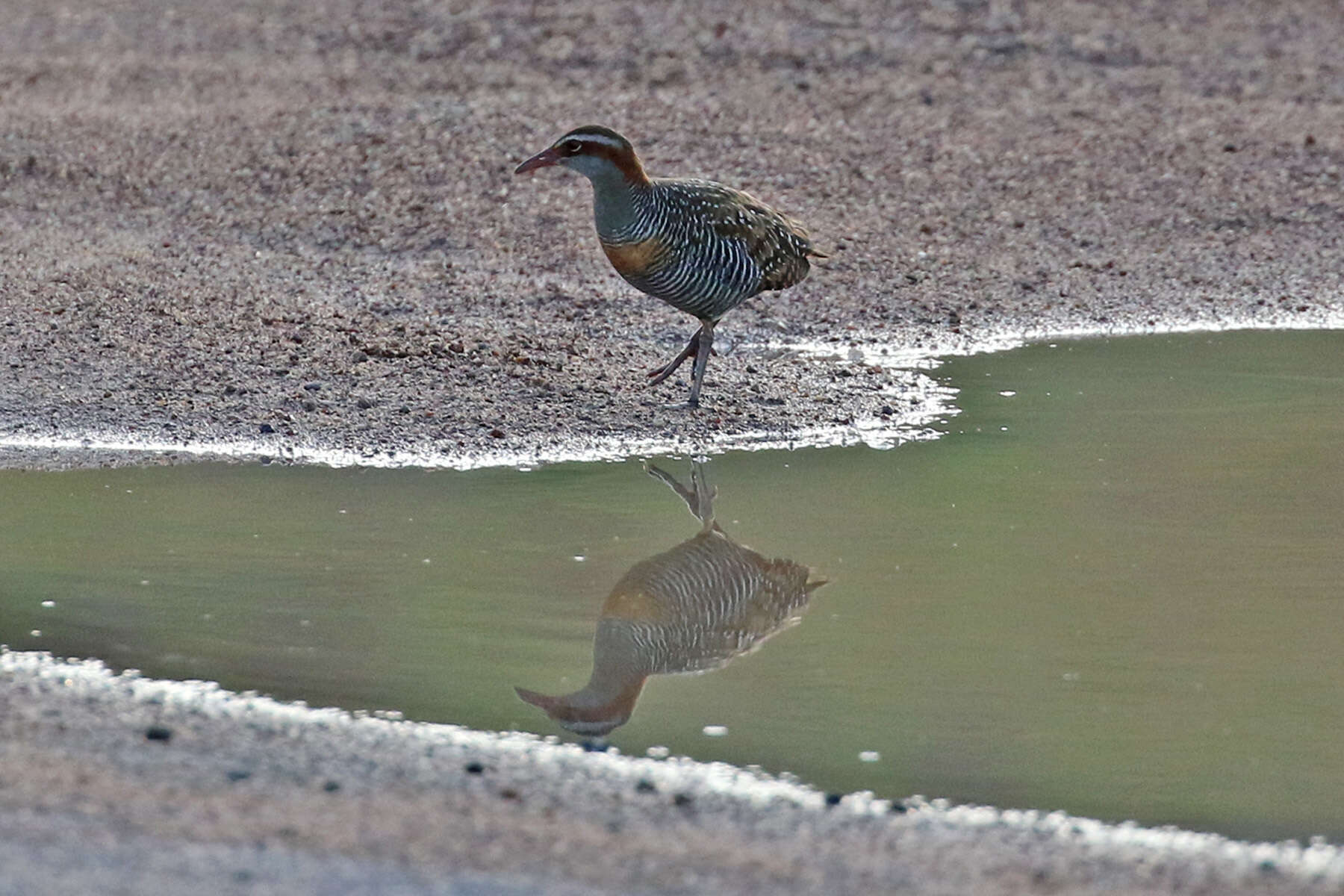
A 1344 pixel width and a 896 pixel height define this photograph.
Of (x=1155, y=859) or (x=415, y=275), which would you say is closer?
(x=1155, y=859)

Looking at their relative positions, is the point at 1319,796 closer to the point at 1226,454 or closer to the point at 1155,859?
the point at 1155,859

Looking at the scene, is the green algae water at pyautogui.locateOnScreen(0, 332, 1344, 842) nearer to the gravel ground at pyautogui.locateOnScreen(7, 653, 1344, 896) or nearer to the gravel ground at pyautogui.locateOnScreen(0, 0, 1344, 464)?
the gravel ground at pyautogui.locateOnScreen(7, 653, 1344, 896)

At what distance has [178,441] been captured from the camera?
8.68m

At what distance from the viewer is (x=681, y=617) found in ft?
22.0

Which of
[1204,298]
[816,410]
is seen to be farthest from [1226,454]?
[1204,298]

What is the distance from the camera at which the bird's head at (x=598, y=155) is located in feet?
29.7

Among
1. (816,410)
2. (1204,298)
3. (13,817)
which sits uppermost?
(1204,298)

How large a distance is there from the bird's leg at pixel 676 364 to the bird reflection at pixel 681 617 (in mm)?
1773

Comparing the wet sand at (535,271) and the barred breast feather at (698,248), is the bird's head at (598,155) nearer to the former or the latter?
the barred breast feather at (698,248)

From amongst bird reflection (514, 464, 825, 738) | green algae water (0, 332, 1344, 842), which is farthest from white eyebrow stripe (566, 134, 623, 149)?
bird reflection (514, 464, 825, 738)

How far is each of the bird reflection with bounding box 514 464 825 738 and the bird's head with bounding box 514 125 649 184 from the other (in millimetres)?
2012

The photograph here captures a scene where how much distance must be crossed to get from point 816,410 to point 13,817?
5098 mm

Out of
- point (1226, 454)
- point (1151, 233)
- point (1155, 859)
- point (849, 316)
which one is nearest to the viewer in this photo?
point (1155, 859)

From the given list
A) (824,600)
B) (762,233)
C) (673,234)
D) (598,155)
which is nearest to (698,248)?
(673,234)
